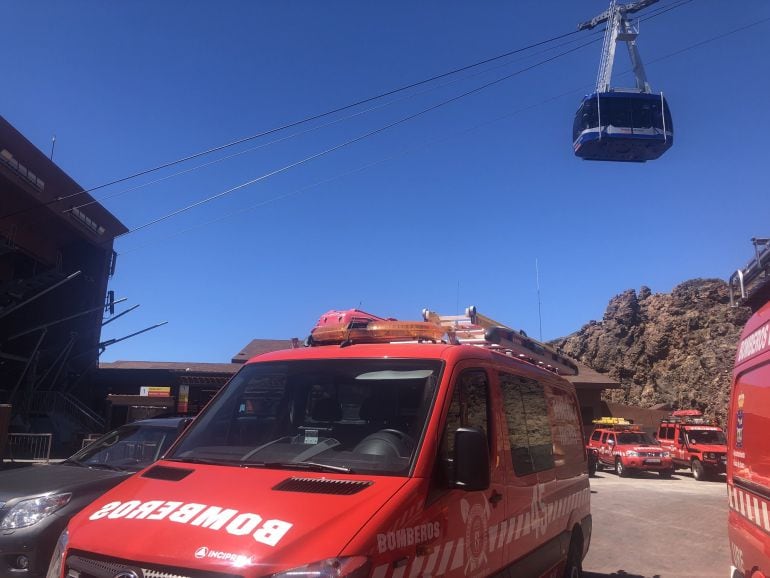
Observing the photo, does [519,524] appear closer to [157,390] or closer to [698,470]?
[698,470]

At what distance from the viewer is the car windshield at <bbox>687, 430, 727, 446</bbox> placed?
23534 mm

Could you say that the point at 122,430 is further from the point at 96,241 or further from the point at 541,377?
the point at 96,241

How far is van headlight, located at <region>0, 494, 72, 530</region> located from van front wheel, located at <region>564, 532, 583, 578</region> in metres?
4.76

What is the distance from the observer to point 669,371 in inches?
2149

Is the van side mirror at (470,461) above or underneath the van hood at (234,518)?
above

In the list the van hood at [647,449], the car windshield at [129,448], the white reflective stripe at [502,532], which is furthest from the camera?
the van hood at [647,449]

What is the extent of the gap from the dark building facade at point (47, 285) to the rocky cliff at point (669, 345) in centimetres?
4395

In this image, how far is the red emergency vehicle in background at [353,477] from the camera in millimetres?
2588

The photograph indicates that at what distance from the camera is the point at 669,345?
56.3m

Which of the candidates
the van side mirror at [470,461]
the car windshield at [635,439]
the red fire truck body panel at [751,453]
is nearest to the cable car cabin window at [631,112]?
the car windshield at [635,439]

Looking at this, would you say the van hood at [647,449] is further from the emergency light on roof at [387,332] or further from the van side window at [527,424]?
the emergency light on roof at [387,332]

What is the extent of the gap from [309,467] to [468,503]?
945 mm

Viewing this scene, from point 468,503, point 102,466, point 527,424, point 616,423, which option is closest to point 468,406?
point 468,503

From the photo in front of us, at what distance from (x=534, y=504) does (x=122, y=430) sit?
5.28 m
